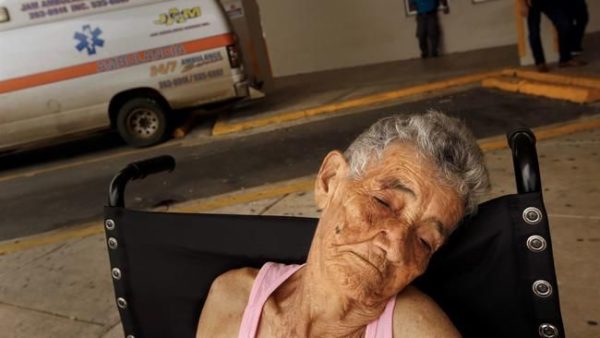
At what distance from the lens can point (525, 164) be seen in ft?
4.25

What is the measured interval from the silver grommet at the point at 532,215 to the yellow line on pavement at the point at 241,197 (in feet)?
10.6

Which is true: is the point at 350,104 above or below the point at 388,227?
below

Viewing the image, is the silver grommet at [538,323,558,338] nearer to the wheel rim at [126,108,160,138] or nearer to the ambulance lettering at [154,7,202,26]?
the ambulance lettering at [154,7,202,26]

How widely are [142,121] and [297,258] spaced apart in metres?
6.69

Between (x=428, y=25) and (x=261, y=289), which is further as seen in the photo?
(x=428, y=25)

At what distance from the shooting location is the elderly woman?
1219 mm

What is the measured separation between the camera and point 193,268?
1755 mm

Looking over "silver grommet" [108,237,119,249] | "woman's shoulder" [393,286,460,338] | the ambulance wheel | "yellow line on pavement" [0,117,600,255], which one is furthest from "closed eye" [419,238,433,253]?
the ambulance wheel

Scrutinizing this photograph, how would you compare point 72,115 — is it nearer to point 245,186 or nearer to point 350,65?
point 245,186

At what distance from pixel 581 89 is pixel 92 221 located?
4.82m

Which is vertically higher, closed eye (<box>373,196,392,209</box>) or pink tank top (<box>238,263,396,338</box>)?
closed eye (<box>373,196,392,209</box>)

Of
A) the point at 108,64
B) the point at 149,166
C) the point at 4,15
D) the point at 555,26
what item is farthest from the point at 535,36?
the point at 149,166

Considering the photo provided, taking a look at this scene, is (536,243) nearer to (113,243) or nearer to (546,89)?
(113,243)

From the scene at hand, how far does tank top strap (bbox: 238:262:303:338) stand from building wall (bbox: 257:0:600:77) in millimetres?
12192
